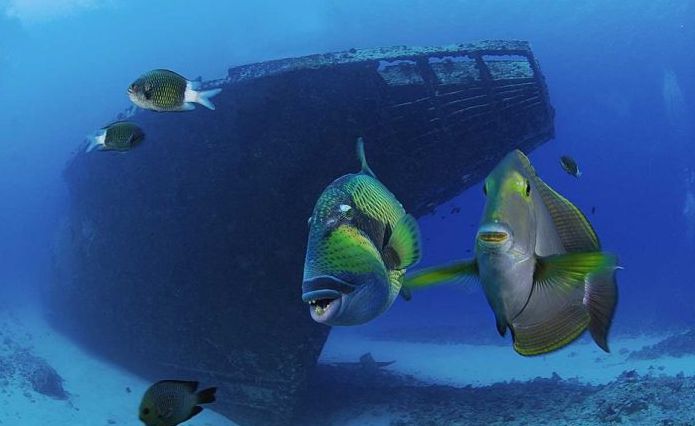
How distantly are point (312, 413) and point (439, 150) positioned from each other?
550 cm

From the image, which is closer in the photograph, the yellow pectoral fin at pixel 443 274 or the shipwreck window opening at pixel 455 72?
the yellow pectoral fin at pixel 443 274

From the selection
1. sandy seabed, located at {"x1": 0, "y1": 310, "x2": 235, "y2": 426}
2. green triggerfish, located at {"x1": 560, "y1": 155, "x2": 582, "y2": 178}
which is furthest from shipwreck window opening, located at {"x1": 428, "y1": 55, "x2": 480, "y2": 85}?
sandy seabed, located at {"x1": 0, "y1": 310, "x2": 235, "y2": 426}

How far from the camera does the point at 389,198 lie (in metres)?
1.86

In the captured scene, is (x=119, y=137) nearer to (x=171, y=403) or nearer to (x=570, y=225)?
(x=171, y=403)

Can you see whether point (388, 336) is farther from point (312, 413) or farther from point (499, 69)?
point (499, 69)

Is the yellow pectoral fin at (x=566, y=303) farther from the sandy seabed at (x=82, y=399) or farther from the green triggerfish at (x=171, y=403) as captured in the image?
the sandy seabed at (x=82, y=399)

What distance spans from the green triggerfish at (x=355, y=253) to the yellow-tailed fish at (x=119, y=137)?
10.6 ft

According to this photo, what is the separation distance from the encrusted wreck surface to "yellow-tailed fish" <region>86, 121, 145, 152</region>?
469 centimetres

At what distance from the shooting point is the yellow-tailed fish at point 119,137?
439cm

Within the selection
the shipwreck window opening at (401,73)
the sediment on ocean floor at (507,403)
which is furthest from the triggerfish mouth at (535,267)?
the shipwreck window opening at (401,73)

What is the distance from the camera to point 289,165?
9.10m

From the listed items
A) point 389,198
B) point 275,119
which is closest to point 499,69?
point 275,119

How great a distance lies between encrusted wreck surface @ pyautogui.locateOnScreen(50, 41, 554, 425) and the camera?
9023 millimetres

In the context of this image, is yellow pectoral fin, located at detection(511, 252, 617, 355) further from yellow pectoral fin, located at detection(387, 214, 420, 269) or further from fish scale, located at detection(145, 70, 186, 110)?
fish scale, located at detection(145, 70, 186, 110)
